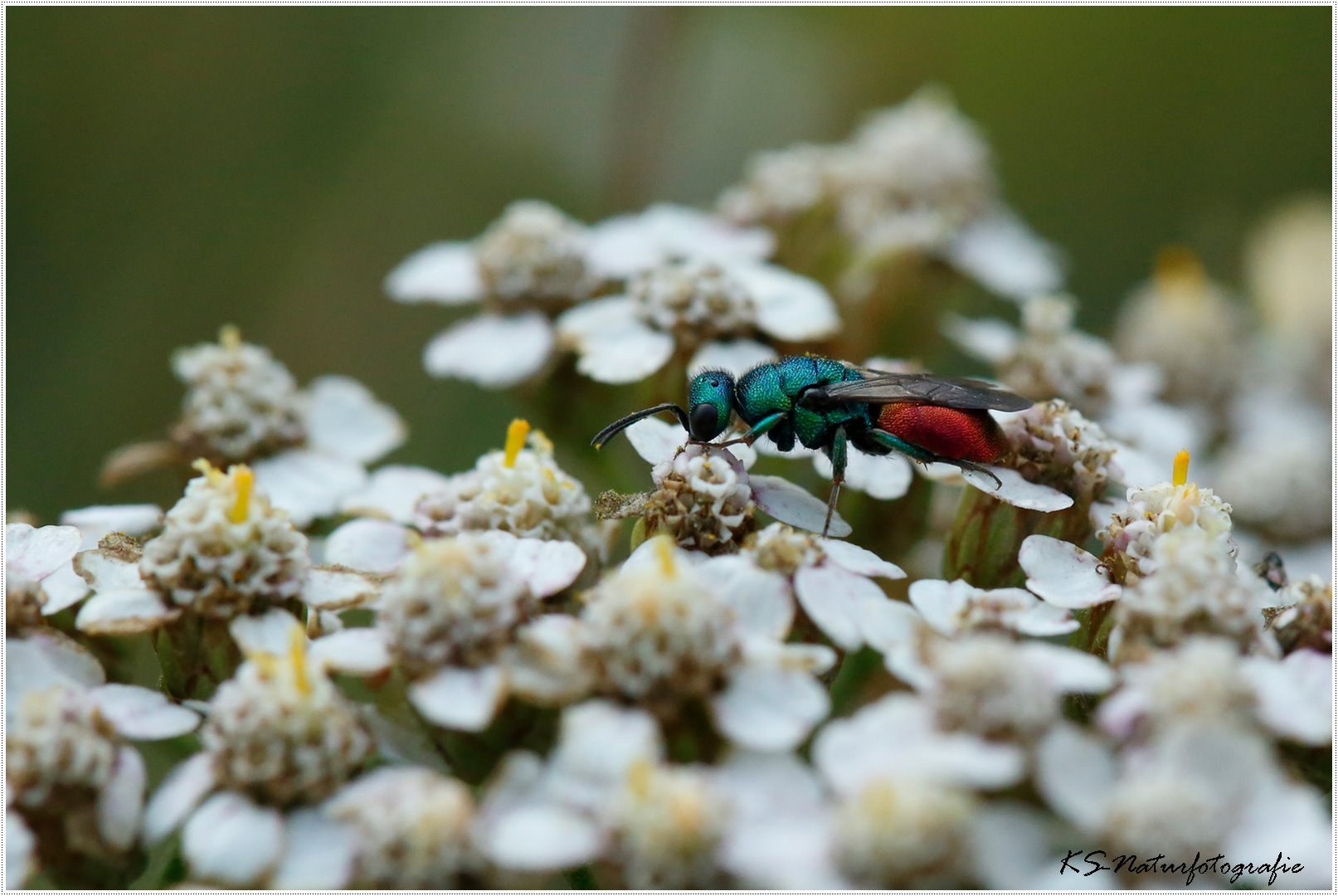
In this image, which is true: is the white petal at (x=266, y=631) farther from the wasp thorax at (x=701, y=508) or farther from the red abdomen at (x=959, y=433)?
the red abdomen at (x=959, y=433)

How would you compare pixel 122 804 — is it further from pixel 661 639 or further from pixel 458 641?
pixel 661 639

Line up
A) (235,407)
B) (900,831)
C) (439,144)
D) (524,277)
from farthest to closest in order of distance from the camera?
(439,144) → (524,277) → (235,407) → (900,831)

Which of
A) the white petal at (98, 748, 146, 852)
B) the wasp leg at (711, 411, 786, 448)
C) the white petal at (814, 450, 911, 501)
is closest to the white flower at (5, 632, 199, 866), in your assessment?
the white petal at (98, 748, 146, 852)

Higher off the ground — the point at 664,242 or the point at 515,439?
the point at 664,242

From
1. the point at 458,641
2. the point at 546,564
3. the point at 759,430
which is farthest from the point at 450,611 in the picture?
the point at 759,430

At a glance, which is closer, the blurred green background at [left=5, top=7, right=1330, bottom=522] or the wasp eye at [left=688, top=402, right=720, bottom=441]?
the wasp eye at [left=688, top=402, right=720, bottom=441]

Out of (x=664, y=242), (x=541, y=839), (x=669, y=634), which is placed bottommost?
(x=541, y=839)

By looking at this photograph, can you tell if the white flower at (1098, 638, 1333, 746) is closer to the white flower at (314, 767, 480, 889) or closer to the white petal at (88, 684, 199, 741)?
the white flower at (314, 767, 480, 889)
